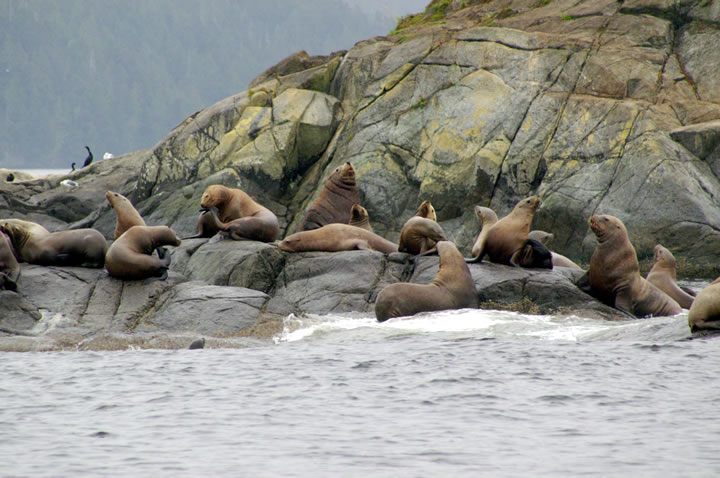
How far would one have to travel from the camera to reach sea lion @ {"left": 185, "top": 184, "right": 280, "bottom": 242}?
1572cm

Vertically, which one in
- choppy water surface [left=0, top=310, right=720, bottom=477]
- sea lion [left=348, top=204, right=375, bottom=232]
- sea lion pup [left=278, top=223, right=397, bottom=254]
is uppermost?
sea lion [left=348, top=204, right=375, bottom=232]

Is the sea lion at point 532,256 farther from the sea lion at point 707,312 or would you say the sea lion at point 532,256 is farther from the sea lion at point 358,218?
the sea lion at point 707,312

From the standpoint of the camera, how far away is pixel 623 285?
1329 centimetres

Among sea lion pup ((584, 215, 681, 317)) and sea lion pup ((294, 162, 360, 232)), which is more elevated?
sea lion pup ((294, 162, 360, 232))

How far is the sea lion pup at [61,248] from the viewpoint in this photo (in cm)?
1333

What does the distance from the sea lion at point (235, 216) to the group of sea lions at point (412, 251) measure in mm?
23

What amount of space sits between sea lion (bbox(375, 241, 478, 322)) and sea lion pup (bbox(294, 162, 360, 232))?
17.1ft

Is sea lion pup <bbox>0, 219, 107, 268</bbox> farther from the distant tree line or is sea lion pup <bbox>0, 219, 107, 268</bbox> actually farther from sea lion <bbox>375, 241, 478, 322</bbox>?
the distant tree line

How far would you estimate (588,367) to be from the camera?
847 cm

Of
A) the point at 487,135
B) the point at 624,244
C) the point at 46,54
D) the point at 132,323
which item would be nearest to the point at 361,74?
the point at 487,135

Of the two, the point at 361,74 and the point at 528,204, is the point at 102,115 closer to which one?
the point at 361,74

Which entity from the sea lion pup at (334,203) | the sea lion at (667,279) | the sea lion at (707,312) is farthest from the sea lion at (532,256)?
the sea lion pup at (334,203)

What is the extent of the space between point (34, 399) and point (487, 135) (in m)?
16.2

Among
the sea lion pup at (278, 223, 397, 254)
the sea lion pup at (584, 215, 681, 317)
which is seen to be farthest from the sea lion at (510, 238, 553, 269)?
the sea lion pup at (278, 223, 397, 254)
